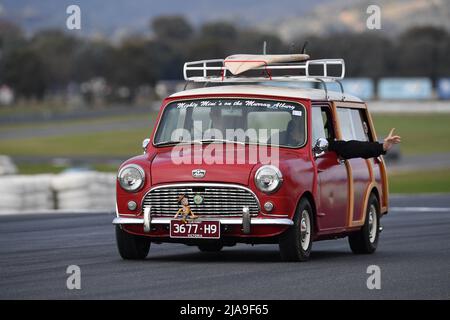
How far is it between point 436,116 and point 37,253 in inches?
3216

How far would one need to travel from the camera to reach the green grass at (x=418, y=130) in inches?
2483

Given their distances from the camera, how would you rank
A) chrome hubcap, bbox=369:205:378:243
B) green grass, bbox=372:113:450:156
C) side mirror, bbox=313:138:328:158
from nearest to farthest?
side mirror, bbox=313:138:328:158 < chrome hubcap, bbox=369:205:378:243 < green grass, bbox=372:113:450:156

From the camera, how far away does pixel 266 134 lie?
42.4 feet

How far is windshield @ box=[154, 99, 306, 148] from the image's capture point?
13.0 metres

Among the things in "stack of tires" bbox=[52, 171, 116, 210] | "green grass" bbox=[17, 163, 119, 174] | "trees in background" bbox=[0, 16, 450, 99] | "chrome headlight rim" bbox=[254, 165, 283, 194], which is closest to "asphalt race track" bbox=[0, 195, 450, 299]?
"chrome headlight rim" bbox=[254, 165, 283, 194]

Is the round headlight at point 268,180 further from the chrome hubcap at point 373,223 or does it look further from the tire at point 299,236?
the chrome hubcap at point 373,223

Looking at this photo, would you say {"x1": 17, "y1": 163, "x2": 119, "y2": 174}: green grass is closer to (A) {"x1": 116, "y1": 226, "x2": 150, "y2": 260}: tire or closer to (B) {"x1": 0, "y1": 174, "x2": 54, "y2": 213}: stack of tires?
(B) {"x1": 0, "y1": 174, "x2": 54, "y2": 213}: stack of tires

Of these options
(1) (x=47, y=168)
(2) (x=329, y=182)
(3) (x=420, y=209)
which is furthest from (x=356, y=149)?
(1) (x=47, y=168)

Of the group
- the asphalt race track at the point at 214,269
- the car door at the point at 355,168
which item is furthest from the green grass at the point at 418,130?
the car door at the point at 355,168

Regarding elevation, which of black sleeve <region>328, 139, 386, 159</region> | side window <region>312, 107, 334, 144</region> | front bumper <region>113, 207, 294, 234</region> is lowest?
front bumper <region>113, 207, 294, 234</region>

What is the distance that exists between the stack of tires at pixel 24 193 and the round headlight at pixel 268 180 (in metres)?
11.2

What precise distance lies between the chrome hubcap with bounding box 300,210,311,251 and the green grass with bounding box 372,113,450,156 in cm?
4693

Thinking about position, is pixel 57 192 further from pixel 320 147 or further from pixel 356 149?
pixel 320 147
